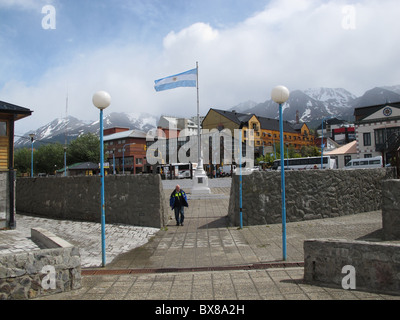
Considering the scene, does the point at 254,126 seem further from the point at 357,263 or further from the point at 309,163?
the point at 357,263

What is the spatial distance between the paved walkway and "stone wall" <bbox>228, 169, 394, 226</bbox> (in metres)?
0.43

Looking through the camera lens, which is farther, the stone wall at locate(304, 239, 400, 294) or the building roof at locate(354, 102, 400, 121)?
the building roof at locate(354, 102, 400, 121)

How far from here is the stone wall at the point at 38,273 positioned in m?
4.56

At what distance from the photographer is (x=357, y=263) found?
15.8 ft

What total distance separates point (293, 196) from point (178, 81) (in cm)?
1145

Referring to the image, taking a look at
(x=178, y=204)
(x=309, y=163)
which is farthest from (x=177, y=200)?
(x=309, y=163)

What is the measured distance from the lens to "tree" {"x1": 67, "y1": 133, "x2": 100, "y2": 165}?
6450 cm

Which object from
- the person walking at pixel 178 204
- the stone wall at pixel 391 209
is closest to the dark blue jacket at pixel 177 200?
the person walking at pixel 178 204

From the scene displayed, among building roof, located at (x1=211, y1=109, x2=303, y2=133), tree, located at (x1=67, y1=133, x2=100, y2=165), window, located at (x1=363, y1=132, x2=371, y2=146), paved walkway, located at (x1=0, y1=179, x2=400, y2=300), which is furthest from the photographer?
building roof, located at (x1=211, y1=109, x2=303, y2=133)

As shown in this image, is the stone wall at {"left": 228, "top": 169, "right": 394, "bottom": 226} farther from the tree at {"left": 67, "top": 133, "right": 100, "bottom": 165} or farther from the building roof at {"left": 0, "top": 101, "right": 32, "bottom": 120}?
the tree at {"left": 67, "top": 133, "right": 100, "bottom": 165}

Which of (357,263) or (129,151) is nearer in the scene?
(357,263)

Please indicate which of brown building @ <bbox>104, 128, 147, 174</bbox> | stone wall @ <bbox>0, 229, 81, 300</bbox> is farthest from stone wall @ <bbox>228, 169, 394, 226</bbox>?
brown building @ <bbox>104, 128, 147, 174</bbox>
